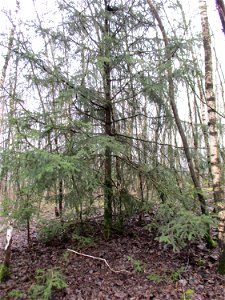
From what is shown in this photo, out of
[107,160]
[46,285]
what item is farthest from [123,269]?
[107,160]

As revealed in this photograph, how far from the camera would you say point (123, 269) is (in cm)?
464

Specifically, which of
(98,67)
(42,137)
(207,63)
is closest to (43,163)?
(42,137)

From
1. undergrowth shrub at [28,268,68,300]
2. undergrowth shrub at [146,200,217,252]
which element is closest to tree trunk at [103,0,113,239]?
undergrowth shrub at [146,200,217,252]

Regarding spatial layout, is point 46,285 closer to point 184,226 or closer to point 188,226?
point 184,226

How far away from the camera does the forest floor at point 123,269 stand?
406 cm

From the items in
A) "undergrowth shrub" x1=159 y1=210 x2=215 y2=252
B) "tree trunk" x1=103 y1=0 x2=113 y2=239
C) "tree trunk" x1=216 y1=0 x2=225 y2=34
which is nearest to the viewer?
"tree trunk" x1=216 y1=0 x2=225 y2=34

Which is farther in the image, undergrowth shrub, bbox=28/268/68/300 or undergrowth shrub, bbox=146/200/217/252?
undergrowth shrub, bbox=146/200/217/252

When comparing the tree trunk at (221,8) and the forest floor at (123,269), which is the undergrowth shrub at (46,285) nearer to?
the forest floor at (123,269)

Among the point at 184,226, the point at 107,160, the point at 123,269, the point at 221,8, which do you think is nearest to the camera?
the point at 221,8

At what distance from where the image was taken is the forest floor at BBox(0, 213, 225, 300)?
13.3 ft

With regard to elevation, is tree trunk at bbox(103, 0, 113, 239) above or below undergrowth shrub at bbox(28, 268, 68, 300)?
above

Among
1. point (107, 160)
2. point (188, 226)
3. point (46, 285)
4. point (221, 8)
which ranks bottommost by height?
point (46, 285)

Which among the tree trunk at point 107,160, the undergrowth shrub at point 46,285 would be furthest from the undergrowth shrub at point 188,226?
the undergrowth shrub at point 46,285

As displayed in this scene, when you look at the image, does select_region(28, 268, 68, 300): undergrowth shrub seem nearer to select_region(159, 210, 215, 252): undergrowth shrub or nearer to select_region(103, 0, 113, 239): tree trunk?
select_region(103, 0, 113, 239): tree trunk
